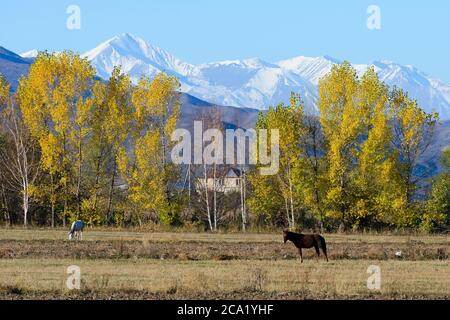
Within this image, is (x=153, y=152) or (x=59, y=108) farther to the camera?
(x=153, y=152)

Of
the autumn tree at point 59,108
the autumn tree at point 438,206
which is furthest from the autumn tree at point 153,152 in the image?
the autumn tree at point 438,206

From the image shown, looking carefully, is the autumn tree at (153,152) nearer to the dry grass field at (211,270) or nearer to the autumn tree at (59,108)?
the autumn tree at (59,108)

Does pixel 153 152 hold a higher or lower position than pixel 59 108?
lower

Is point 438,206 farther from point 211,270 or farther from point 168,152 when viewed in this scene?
point 211,270

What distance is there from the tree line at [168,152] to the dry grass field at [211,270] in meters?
17.8

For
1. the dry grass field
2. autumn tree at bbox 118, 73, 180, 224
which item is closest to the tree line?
autumn tree at bbox 118, 73, 180, 224

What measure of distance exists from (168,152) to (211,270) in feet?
124

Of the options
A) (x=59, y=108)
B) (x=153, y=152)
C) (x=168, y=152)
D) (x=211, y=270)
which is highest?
(x=59, y=108)

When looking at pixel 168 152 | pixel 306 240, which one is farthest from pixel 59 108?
pixel 306 240

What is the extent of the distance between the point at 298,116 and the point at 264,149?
363 centimetres

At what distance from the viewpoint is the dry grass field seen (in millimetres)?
20906

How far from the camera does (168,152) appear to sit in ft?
210

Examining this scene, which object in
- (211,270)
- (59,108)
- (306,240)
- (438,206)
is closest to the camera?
(211,270)

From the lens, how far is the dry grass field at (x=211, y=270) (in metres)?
20.9
